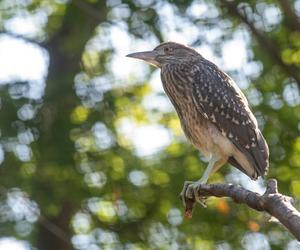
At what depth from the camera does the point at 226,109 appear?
6637mm

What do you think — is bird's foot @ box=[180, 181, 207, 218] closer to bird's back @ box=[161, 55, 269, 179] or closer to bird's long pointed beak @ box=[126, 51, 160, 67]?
bird's back @ box=[161, 55, 269, 179]

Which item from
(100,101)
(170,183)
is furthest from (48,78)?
(170,183)

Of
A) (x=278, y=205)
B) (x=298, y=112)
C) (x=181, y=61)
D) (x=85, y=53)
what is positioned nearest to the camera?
(x=278, y=205)

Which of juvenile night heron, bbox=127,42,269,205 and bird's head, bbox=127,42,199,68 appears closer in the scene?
juvenile night heron, bbox=127,42,269,205

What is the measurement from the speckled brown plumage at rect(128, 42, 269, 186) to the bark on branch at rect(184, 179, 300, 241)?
1688 mm

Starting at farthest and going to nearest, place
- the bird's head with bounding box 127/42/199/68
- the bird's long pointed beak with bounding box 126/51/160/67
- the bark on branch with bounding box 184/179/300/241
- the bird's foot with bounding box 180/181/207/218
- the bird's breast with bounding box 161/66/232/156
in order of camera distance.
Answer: the bird's head with bounding box 127/42/199/68, the bird's long pointed beak with bounding box 126/51/160/67, the bird's breast with bounding box 161/66/232/156, the bird's foot with bounding box 180/181/207/218, the bark on branch with bounding box 184/179/300/241

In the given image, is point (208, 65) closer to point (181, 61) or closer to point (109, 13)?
point (181, 61)

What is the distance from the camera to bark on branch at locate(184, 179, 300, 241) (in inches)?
151

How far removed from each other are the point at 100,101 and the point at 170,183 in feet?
3.16

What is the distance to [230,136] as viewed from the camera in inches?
258

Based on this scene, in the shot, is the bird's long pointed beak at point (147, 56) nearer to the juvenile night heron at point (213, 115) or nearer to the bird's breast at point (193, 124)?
the juvenile night heron at point (213, 115)

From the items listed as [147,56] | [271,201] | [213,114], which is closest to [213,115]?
[213,114]

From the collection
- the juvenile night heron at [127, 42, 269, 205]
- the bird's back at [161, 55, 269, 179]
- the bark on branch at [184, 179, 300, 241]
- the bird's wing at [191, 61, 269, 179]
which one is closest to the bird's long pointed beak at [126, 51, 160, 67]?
the juvenile night heron at [127, 42, 269, 205]

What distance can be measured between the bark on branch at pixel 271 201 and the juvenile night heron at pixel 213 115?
171 cm
